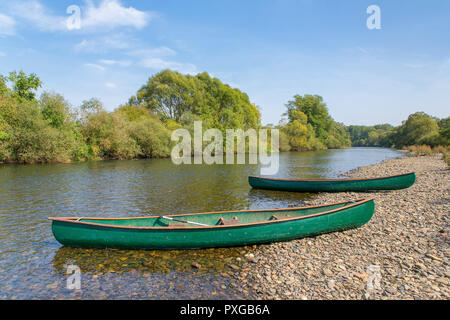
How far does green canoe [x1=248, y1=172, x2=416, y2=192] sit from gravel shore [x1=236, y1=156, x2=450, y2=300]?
5.59 m

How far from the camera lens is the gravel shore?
5.29 meters

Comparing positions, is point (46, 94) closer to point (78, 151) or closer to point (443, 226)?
point (78, 151)

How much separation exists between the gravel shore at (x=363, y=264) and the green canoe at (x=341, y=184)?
18.4 ft

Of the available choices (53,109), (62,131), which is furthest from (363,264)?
(53,109)

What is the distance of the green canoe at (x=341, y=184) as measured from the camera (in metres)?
15.0

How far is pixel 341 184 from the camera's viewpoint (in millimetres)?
16047

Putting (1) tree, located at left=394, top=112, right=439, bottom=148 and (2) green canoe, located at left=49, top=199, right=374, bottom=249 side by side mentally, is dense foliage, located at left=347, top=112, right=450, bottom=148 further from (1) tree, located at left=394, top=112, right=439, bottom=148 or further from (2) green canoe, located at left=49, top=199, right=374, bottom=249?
(2) green canoe, located at left=49, top=199, right=374, bottom=249

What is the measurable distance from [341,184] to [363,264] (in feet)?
34.5

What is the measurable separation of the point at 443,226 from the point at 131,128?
151 feet
